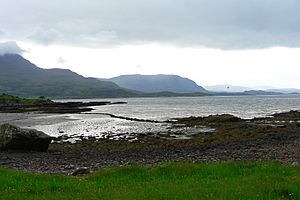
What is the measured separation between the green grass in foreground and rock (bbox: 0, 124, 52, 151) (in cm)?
1662

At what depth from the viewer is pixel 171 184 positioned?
50.7ft

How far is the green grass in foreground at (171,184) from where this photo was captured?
44.2 feet

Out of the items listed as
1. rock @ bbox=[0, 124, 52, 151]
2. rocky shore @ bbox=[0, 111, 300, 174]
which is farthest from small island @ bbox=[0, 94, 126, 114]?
rock @ bbox=[0, 124, 52, 151]

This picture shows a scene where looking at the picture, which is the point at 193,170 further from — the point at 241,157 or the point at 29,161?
the point at 29,161

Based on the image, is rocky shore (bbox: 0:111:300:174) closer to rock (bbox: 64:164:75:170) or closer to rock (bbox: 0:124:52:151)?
rock (bbox: 64:164:75:170)

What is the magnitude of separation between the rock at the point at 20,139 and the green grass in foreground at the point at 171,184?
54.5 ft

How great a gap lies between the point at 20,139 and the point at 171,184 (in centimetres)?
2280

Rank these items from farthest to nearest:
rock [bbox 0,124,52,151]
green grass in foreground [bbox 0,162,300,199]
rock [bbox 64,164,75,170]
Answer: rock [bbox 0,124,52,151], rock [bbox 64,164,75,170], green grass in foreground [bbox 0,162,300,199]

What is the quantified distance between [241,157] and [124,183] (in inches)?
588

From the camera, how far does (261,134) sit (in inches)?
1889

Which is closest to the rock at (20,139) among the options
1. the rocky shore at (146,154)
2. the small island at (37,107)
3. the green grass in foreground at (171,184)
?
the rocky shore at (146,154)

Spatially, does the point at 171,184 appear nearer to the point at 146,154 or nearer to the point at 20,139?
the point at 146,154

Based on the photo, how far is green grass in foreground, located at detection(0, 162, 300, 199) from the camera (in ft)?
44.2

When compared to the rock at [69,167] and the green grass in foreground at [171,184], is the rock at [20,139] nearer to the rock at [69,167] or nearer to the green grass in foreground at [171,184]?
the rock at [69,167]
